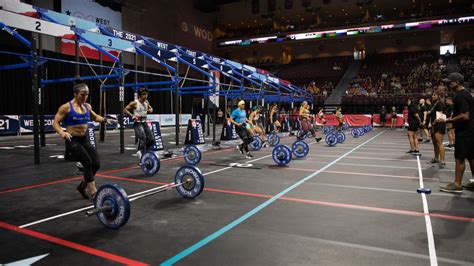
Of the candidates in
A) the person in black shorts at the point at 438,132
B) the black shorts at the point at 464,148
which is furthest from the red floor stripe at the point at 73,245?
the person in black shorts at the point at 438,132

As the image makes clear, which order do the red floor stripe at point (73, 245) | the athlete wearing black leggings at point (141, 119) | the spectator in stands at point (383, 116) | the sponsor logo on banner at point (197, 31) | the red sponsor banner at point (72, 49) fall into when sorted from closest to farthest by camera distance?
the red floor stripe at point (73, 245) → the athlete wearing black leggings at point (141, 119) → the red sponsor banner at point (72, 49) → the spectator in stands at point (383, 116) → the sponsor logo on banner at point (197, 31)

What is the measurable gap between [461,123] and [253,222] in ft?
11.6

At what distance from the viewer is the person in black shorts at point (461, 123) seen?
4914 millimetres

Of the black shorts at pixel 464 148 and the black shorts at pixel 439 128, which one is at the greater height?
the black shorts at pixel 439 128

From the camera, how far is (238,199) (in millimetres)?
4852

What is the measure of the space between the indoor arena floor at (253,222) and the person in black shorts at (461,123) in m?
0.50

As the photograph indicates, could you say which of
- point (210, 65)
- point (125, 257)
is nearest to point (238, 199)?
point (125, 257)

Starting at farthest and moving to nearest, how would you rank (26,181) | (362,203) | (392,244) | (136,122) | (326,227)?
(136,122)
(26,181)
(362,203)
(326,227)
(392,244)

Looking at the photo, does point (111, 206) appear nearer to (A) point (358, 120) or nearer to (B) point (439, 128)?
(B) point (439, 128)

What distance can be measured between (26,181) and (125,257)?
13.8ft

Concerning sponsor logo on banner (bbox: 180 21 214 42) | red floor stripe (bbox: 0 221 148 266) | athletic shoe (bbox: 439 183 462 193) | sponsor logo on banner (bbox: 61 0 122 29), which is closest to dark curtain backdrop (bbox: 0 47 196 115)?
sponsor logo on banner (bbox: 61 0 122 29)

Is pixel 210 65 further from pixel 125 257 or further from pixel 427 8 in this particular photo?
pixel 427 8

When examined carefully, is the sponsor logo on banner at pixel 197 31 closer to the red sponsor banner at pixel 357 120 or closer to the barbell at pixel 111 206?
the red sponsor banner at pixel 357 120

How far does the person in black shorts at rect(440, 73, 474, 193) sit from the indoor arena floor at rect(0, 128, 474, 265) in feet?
1.65
